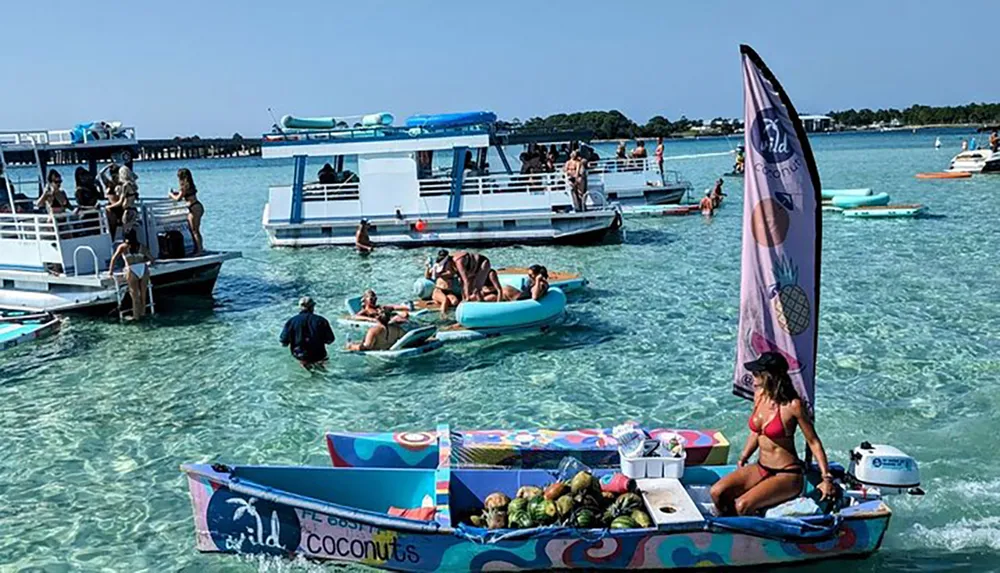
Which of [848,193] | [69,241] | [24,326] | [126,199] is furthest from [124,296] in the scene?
[848,193]

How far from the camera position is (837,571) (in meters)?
7.48

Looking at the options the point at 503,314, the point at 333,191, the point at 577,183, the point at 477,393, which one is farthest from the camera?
the point at 333,191

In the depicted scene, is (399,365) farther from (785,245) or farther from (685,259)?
(685,259)

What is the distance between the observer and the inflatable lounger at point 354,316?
15.5m

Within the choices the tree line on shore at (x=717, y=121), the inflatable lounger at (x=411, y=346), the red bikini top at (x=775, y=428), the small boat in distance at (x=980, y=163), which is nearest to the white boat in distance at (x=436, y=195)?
the inflatable lounger at (x=411, y=346)

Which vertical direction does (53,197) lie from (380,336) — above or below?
above

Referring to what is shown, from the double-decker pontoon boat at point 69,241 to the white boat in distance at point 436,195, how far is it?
7445 mm

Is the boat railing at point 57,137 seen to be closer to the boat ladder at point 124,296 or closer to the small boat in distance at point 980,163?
the boat ladder at point 124,296

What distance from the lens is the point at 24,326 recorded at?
16625 mm

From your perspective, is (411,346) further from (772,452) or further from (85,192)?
(85,192)

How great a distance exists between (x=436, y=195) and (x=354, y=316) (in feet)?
36.8

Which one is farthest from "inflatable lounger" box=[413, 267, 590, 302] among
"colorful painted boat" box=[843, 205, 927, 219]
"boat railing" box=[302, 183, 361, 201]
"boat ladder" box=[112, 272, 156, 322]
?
"colorful painted boat" box=[843, 205, 927, 219]

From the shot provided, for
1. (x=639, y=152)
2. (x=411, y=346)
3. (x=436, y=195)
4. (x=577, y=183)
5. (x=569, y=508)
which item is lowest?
(x=411, y=346)

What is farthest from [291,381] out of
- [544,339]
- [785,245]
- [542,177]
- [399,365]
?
[542,177]
